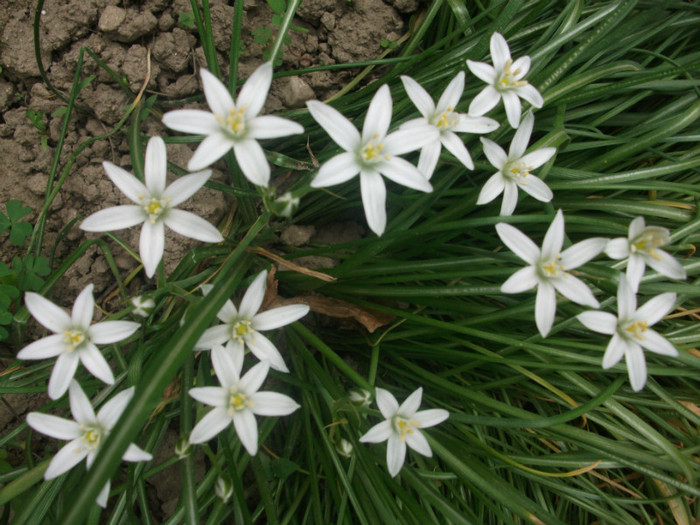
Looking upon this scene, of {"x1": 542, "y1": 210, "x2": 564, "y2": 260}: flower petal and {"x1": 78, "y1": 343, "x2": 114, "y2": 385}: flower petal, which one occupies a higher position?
{"x1": 542, "y1": 210, "x2": 564, "y2": 260}: flower petal

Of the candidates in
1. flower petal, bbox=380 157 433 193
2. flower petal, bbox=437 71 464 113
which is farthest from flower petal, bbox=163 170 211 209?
flower petal, bbox=437 71 464 113

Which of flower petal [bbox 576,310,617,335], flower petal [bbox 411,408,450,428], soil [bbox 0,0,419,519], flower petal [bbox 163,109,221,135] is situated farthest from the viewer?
soil [bbox 0,0,419,519]

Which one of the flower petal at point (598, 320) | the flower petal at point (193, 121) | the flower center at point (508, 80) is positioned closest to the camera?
the flower petal at point (193, 121)

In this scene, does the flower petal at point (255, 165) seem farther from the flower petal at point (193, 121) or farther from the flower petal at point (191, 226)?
the flower petal at point (191, 226)

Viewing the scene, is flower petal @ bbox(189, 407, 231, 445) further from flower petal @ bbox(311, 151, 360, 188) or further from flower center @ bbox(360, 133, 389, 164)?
flower center @ bbox(360, 133, 389, 164)

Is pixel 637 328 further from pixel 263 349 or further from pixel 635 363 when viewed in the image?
pixel 263 349

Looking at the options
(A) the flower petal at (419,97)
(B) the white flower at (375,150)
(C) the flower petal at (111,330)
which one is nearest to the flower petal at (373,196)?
(B) the white flower at (375,150)
